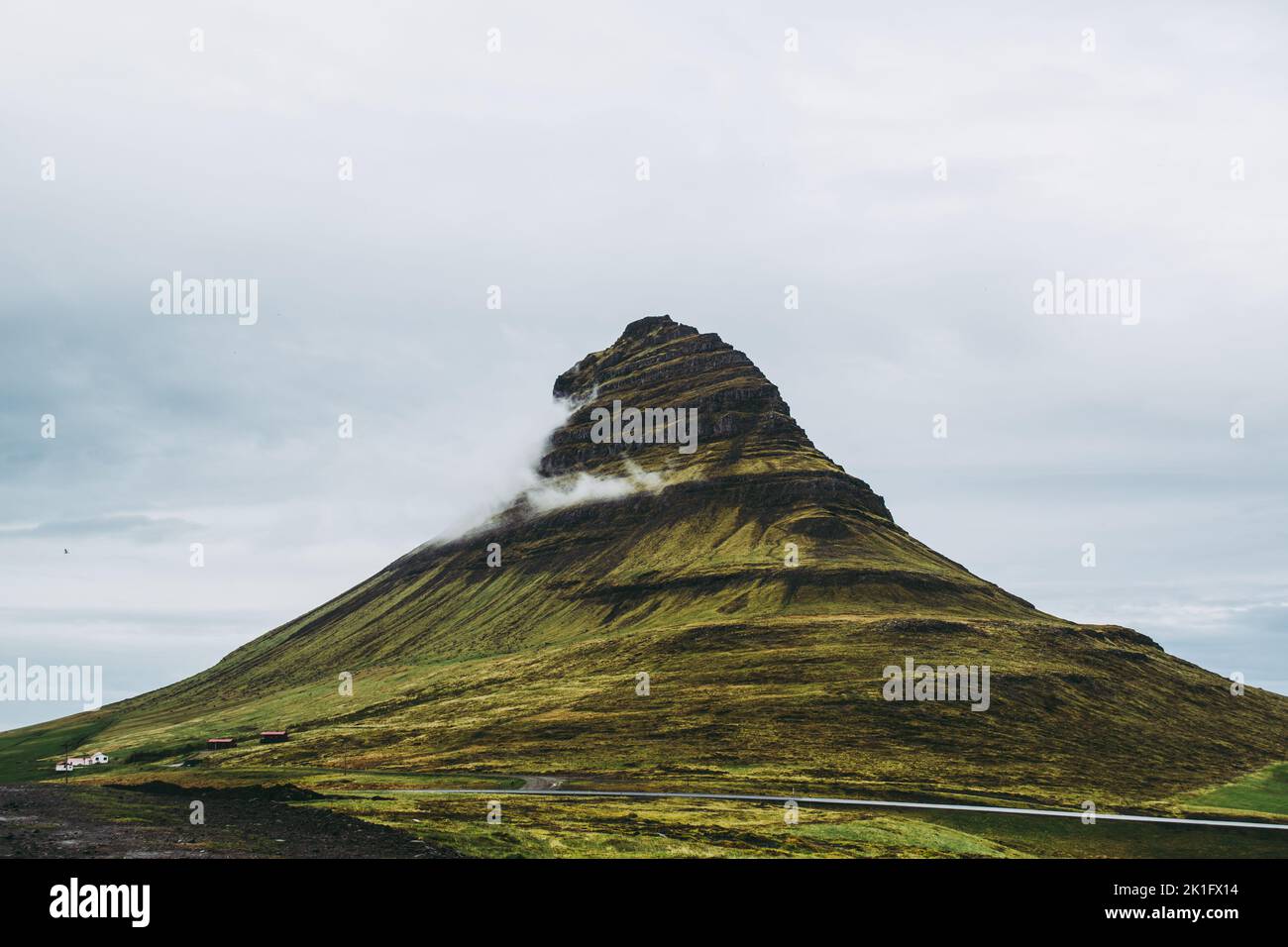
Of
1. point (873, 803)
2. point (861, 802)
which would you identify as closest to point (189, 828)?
point (861, 802)

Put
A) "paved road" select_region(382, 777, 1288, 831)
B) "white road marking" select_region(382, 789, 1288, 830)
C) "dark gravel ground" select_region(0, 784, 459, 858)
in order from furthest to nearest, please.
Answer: "white road marking" select_region(382, 789, 1288, 830) < "paved road" select_region(382, 777, 1288, 831) < "dark gravel ground" select_region(0, 784, 459, 858)

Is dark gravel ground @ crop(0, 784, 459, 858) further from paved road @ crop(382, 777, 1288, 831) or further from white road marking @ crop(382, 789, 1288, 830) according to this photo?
white road marking @ crop(382, 789, 1288, 830)

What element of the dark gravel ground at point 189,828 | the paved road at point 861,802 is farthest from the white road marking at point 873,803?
the dark gravel ground at point 189,828

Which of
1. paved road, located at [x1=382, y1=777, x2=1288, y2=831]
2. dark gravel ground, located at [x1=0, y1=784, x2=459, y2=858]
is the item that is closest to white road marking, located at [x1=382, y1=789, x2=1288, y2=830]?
paved road, located at [x1=382, y1=777, x2=1288, y2=831]

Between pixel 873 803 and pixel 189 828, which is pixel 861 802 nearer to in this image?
pixel 873 803

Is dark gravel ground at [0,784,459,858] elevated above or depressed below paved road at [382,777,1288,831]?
above

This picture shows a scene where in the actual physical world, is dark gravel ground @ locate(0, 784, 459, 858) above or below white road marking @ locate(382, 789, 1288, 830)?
above

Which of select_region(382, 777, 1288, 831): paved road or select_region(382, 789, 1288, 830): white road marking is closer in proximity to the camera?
select_region(382, 777, 1288, 831): paved road

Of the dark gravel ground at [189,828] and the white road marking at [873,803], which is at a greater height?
the dark gravel ground at [189,828]

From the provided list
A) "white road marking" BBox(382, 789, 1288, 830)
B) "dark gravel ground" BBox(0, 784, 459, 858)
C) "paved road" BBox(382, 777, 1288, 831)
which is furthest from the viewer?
"white road marking" BBox(382, 789, 1288, 830)

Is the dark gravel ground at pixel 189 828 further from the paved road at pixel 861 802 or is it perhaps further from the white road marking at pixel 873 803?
the white road marking at pixel 873 803

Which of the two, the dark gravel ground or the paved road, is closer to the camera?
the dark gravel ground
